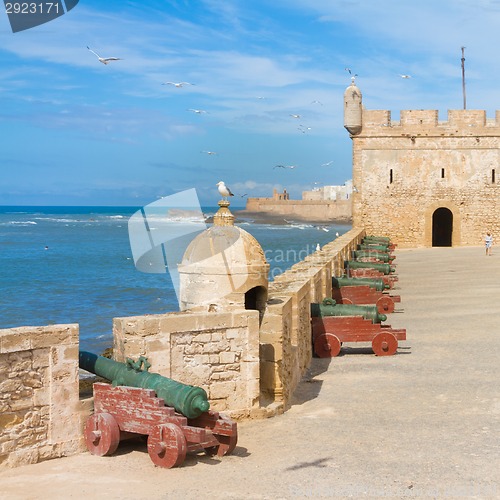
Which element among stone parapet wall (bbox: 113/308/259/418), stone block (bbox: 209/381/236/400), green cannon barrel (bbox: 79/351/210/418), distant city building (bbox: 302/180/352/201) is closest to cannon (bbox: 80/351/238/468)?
green cannon barrel (bbox: 79/351/210/418)

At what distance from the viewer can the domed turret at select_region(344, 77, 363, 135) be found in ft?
93.2

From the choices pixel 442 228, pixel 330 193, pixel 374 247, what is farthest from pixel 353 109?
pixel 330 193

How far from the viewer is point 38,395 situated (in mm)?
5465

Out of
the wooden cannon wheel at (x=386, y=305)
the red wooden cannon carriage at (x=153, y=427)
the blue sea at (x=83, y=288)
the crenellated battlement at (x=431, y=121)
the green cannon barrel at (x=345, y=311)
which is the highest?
the crenellated battlement at (x=431, y=121)

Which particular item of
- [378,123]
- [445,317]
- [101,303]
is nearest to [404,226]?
[378,123]

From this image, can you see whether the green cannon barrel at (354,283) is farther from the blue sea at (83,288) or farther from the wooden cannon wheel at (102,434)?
the wooden cannon wheel at (102,434)

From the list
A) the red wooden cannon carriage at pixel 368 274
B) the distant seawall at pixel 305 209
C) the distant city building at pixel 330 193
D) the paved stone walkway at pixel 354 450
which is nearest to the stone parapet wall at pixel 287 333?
the paved stone walkway at pixel 354 450

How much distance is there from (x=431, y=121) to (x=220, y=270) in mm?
23526

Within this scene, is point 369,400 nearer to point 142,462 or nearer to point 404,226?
point 142,462

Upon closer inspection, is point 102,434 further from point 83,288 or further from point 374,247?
point 83,288

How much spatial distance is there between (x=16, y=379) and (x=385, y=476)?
2716mm

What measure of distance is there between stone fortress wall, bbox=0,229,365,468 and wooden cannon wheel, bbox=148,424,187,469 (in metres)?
0.73

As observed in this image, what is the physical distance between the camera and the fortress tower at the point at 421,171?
28609 millimetres

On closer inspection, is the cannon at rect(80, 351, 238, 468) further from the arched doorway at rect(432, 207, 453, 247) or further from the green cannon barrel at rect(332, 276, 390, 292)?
the arched doorway at rect(432, 207, 453, 247)
